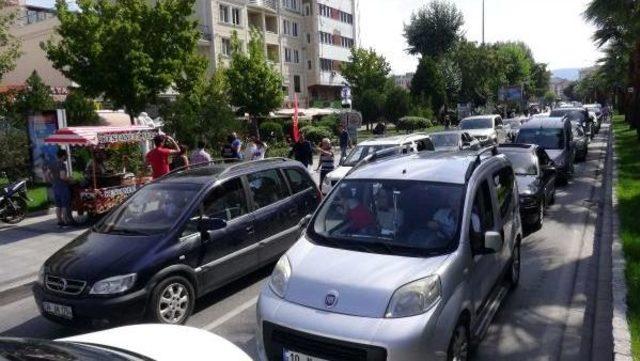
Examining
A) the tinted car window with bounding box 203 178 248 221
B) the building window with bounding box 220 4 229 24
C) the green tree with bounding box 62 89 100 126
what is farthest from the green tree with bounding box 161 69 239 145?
the building window with bounding box 220 4 229 24

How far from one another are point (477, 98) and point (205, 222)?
56500 mm

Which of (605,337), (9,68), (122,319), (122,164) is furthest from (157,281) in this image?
(9,68)

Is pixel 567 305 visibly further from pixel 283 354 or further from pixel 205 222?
pixel 205 222

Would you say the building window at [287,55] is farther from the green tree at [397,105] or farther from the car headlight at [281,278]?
the car headlight at [281,278]

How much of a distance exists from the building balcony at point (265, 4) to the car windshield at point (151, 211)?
145ft

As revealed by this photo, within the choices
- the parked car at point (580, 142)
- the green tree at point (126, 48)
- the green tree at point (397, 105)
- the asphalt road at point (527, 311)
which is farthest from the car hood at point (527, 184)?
the green tree at point (397, 105)

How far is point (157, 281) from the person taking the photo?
5898 mm

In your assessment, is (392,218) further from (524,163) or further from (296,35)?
(296,35)

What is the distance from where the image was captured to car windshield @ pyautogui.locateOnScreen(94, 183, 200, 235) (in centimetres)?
648

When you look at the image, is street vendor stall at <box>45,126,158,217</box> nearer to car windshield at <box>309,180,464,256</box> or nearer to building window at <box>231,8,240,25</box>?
car windshield at <box>309,180,464,256</box>

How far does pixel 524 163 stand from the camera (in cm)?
1147

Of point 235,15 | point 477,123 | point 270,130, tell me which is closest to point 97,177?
point 477,123

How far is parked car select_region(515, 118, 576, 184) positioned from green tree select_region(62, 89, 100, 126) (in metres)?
18.1

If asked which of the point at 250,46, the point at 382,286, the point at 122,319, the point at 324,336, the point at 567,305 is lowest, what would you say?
the point at 567,305
